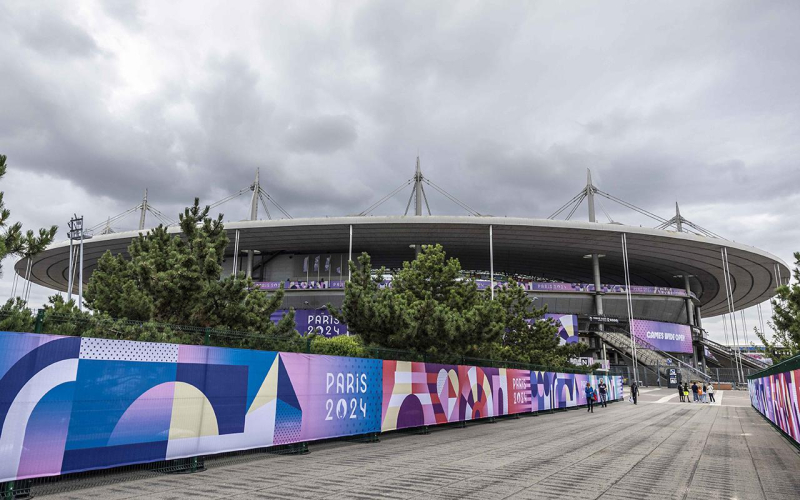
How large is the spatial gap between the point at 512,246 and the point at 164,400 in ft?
177

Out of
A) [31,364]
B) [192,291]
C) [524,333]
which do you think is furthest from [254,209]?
[31,364]

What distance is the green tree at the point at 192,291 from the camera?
14.6m

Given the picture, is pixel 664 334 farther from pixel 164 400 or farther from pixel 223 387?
pixel 164 400

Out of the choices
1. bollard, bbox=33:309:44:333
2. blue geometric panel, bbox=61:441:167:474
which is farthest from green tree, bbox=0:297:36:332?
blue geometric panel, bbox=61:441:167:474

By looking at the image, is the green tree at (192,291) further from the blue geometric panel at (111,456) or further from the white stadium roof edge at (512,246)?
the white stadium roof edge at (512,246)

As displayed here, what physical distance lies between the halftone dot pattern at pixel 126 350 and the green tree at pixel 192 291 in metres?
6.04

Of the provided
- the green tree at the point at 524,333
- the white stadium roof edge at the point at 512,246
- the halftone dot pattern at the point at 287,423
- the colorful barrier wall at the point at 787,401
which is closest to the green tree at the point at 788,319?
the colorful barrier wall at the point at 787,401

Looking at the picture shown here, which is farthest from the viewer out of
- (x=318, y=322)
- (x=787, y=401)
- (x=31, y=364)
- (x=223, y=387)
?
(x=318, y=322)

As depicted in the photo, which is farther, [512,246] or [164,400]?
[512,246]

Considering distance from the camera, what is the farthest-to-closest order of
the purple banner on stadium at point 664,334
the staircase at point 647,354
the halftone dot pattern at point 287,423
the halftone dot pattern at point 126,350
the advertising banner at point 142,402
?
the purple banner on stadium at point 664,334
the staircase at point 647,354
the halftone dot pattern at point 287,423
the halftone dot pattern at point 126,350
the advertising banner at point 142,402

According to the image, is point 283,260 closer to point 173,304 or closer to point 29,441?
point 173,304

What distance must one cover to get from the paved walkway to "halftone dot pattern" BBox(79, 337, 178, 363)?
1.86 meters

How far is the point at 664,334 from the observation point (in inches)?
2397

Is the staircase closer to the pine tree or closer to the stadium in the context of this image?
the stadium
